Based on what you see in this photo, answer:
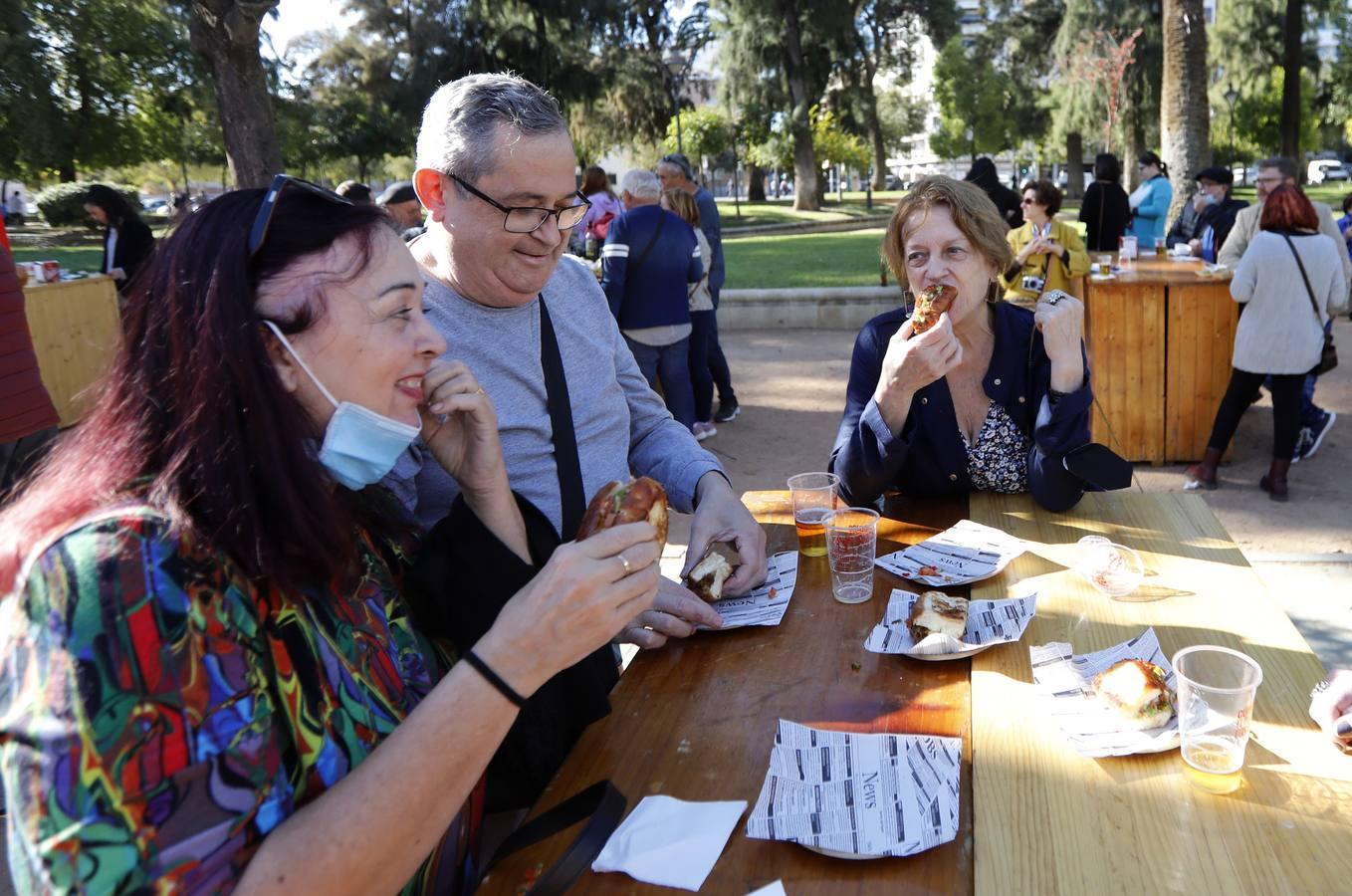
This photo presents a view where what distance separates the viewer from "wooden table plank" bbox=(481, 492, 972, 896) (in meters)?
1.36

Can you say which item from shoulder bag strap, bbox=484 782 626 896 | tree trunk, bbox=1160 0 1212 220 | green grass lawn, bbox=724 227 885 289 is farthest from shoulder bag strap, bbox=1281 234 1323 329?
tree trunk, bbox=1160 0 1212 220

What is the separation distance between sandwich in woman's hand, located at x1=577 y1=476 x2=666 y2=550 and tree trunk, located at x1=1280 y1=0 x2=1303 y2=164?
2868 centimetres

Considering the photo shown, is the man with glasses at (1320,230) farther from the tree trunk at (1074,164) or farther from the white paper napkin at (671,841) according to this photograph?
the tree trunk at (1074,164)

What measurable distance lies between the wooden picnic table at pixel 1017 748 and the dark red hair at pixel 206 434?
61cm

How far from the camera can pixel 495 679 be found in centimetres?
134

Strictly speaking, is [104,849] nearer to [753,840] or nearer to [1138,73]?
[753,840]

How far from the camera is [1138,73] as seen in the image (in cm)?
3203

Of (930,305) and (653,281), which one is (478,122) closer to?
(930,305)

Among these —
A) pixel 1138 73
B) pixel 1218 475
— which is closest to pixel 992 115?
pixel 1138 73

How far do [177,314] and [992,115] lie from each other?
150 feet

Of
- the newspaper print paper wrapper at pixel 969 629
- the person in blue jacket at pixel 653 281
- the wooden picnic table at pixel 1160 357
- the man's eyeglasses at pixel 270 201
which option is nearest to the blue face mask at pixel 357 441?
the man's eyeglasses at pixel 270 201

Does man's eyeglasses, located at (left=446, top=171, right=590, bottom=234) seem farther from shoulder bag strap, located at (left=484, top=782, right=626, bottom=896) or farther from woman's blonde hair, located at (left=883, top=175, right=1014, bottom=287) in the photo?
woman's blonde hair, located at (left=883, top=175, right=1014, bottom=287)

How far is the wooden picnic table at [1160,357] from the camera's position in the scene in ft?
21.4

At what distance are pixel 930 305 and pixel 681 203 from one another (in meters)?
4.84
